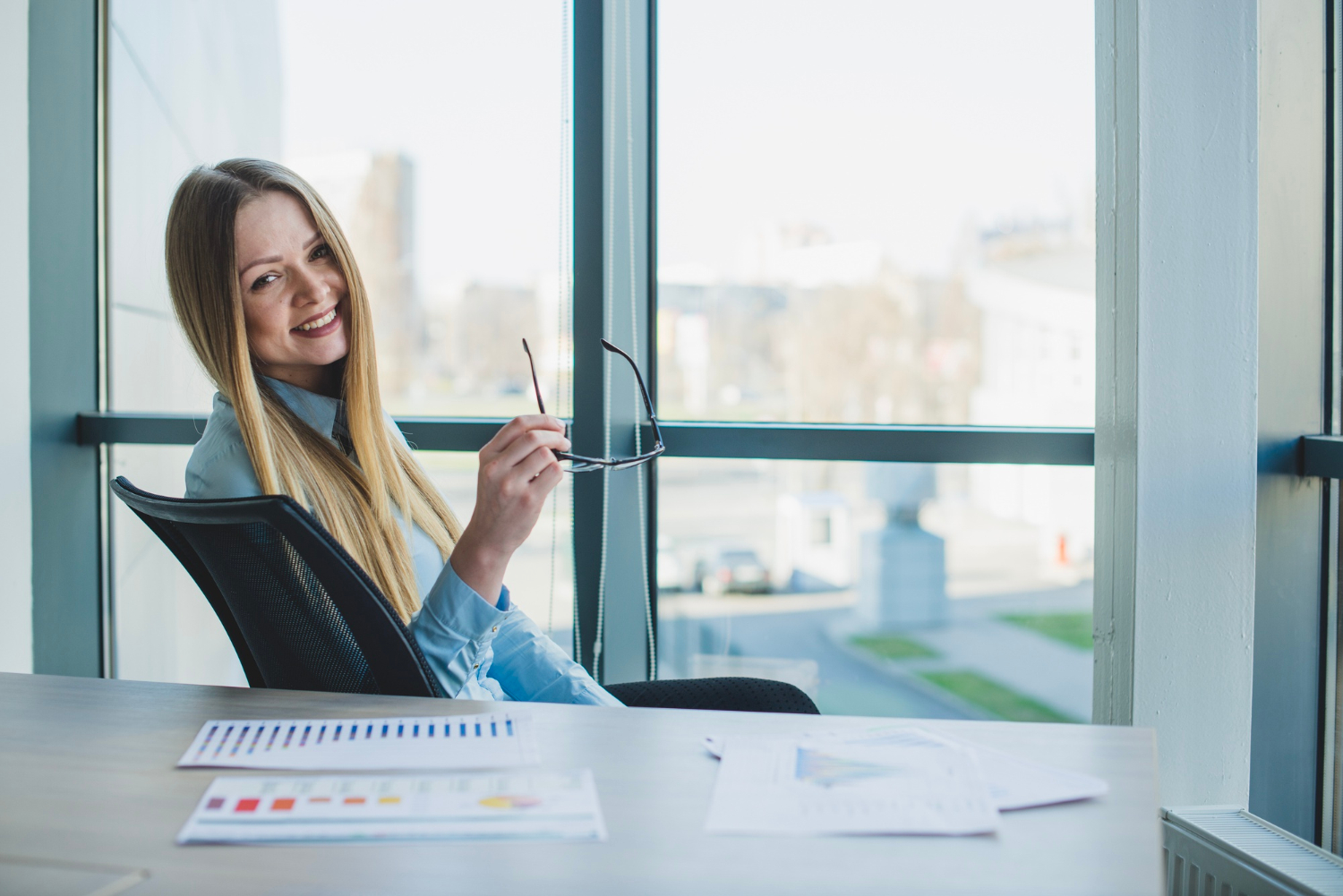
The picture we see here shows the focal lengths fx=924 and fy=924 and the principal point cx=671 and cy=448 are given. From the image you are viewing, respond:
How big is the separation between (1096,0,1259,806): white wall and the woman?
106 centimetres

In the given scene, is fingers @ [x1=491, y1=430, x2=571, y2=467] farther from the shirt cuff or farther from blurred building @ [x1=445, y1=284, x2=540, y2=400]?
blurred building @ [x1=445, y1=284, x2=540, y2=400]

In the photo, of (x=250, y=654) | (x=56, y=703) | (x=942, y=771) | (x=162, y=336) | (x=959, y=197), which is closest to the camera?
(x=942, y=771)

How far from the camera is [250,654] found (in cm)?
123

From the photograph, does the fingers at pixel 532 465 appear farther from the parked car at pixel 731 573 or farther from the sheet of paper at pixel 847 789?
the parked car at pixel 731 573

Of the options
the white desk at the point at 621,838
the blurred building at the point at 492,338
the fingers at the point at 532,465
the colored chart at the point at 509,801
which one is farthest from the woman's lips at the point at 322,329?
the blurred building at the point at 492,338

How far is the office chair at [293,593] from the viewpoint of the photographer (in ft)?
3.32

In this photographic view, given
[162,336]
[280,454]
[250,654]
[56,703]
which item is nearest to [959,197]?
[280,454]

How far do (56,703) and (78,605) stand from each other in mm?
1801

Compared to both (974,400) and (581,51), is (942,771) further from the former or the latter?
(581,51)

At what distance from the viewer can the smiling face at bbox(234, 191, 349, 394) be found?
4.53 ft

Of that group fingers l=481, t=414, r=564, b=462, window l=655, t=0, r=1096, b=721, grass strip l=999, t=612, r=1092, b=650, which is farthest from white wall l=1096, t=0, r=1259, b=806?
fingers l=481, t=414, r=564, b=462

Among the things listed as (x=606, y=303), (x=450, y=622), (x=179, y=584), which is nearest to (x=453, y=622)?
(x=450, y=622)

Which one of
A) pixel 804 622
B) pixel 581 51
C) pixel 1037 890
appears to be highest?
pixel 581 51

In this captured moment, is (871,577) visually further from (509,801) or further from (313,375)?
(509,801)
